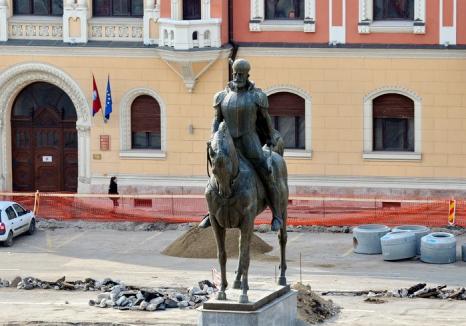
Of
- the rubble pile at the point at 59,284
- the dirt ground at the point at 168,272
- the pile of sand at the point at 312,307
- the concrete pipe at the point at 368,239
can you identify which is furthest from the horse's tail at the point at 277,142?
the concrete pipe at the point at 368,239

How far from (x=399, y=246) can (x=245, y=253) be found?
42.1 ft

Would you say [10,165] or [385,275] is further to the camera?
[10,165]

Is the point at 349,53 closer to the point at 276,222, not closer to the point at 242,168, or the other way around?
the point at 276,222

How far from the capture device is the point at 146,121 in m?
61.4

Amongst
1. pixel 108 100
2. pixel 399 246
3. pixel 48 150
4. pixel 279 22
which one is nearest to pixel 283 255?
pixel 399 246

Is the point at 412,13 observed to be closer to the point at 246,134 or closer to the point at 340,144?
the point at 340,144

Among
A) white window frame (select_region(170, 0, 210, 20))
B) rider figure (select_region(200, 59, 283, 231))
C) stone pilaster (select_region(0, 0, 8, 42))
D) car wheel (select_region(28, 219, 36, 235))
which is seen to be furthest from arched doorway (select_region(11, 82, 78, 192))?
rider figure (select_region(200, 59, 283, 231))

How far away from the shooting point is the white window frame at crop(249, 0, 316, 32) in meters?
60.1

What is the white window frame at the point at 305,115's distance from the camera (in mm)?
60312

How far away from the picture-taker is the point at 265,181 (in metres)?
39.9

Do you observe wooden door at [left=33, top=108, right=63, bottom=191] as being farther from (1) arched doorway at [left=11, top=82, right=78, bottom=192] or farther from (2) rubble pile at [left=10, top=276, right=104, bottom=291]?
(2) rubble pile at [left=10, top=276, right=104, bottom=291]

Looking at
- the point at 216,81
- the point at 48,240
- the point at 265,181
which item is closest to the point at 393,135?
the point at 216,81

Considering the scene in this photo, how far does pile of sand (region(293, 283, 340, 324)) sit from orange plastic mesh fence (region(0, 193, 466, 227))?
1257cm

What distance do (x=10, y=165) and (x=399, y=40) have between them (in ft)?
41.5
